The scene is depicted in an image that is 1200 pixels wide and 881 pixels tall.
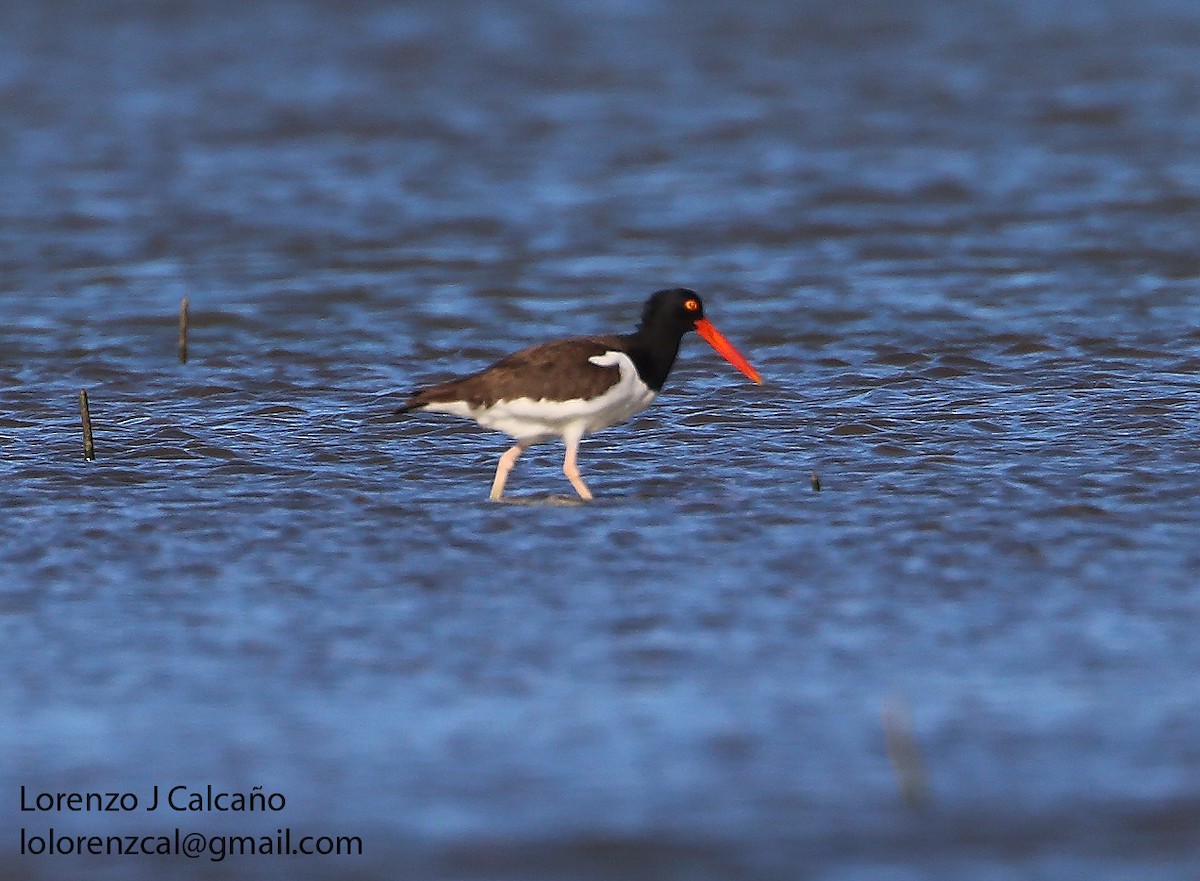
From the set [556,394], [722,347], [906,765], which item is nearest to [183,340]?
[722,347]

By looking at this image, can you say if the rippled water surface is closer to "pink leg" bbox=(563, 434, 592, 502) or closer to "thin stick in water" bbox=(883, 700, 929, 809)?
"thin stick in water" bbox=(883, 700, 929, 809)

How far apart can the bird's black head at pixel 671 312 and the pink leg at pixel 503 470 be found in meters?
0.94

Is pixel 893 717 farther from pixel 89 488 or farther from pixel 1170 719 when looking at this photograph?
pixel 89 488

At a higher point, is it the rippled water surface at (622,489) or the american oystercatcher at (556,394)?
the american oystercatcher at (556,394)

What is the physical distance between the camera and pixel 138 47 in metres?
26.3

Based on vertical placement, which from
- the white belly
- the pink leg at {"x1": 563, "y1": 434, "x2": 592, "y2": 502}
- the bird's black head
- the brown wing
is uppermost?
the bird's black head

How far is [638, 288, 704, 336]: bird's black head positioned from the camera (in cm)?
989

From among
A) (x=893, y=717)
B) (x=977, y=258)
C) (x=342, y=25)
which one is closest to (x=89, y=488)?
(x=893, y=717)

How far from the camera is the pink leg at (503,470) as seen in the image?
9281mm

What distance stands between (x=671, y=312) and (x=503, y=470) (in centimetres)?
127

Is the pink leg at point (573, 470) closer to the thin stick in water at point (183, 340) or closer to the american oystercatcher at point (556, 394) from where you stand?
the american oystercatcher at point (556, 394)

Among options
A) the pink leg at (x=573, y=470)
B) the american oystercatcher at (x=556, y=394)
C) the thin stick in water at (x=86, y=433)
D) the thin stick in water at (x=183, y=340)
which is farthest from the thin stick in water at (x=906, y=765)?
the thin stick in water at (x=183, y=340)

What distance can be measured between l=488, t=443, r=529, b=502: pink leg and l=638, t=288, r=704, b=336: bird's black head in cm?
94

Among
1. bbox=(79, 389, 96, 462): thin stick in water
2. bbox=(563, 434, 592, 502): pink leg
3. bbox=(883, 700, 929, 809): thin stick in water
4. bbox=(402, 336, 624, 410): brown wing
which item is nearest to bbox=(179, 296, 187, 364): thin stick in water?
bbox=(79, 389, 96, 462): thin stick in water
